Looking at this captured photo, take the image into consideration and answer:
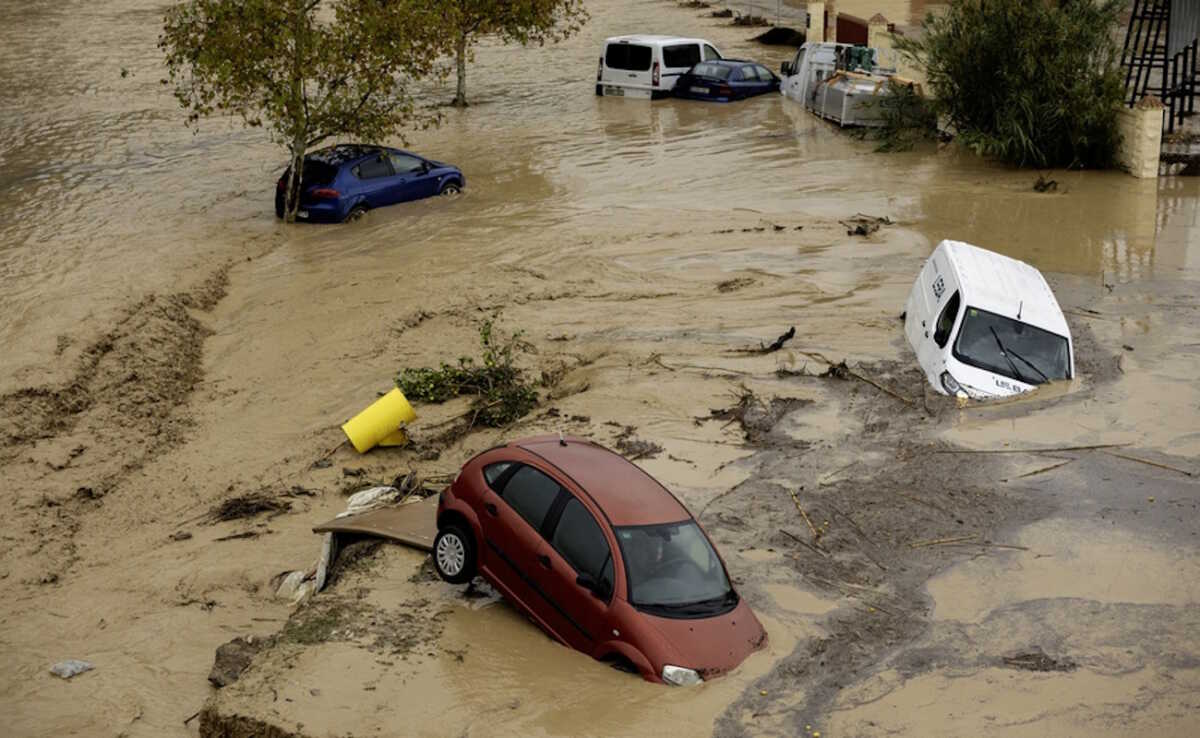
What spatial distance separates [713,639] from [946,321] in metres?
6.83

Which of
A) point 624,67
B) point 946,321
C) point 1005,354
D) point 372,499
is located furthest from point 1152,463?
point 624,67

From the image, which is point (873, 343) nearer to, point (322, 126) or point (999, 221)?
point (999, 221)

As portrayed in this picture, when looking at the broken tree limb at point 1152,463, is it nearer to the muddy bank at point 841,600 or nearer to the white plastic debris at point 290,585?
the muddy bank at point 841,600

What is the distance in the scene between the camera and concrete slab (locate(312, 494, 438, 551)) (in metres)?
11.0

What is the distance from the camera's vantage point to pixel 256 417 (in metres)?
15.4

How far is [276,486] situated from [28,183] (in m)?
16.4

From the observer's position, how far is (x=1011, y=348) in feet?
48.2

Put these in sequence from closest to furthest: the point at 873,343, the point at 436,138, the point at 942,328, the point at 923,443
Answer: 1. the point at 923,443
2. the point at 942,328
3. the point at 873,343
4. the point at 436,138

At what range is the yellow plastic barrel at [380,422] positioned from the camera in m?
14.0

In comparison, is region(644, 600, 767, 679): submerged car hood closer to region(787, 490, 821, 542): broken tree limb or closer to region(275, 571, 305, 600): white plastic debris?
region(787, 490, 821, 542): broken tree limb

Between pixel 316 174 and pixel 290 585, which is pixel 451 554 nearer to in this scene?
pixel 290 585

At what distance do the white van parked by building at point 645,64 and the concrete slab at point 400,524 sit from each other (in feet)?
80.7

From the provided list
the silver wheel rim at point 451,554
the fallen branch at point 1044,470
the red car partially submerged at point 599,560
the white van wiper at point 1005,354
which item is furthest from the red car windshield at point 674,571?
the white van wiper at point 1005,354

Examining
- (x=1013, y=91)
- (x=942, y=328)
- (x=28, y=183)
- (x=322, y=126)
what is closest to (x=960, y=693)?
(x=942, y=328)
